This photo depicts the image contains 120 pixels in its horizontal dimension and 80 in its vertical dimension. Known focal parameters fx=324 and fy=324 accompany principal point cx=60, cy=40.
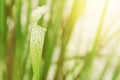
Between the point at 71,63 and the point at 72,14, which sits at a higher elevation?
the point at 72,14

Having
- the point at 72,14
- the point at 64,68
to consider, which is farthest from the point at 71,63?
the point at 72,14

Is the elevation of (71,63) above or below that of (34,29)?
below

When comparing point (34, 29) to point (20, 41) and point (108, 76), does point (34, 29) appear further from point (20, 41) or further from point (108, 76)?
point (108, 76)

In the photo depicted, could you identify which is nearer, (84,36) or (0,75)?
(0,75)

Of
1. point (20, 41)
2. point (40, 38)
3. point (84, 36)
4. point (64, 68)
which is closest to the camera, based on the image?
point (40, 38)

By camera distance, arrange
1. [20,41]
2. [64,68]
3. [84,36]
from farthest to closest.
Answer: [84,36], [64,68], [20,41]

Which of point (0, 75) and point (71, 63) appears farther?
point (71, 63)

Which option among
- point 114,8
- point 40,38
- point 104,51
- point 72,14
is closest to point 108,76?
point 104,51

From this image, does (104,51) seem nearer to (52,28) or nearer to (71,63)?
(71,63)

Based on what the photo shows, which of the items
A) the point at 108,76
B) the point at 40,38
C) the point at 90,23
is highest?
the point at 40,38
